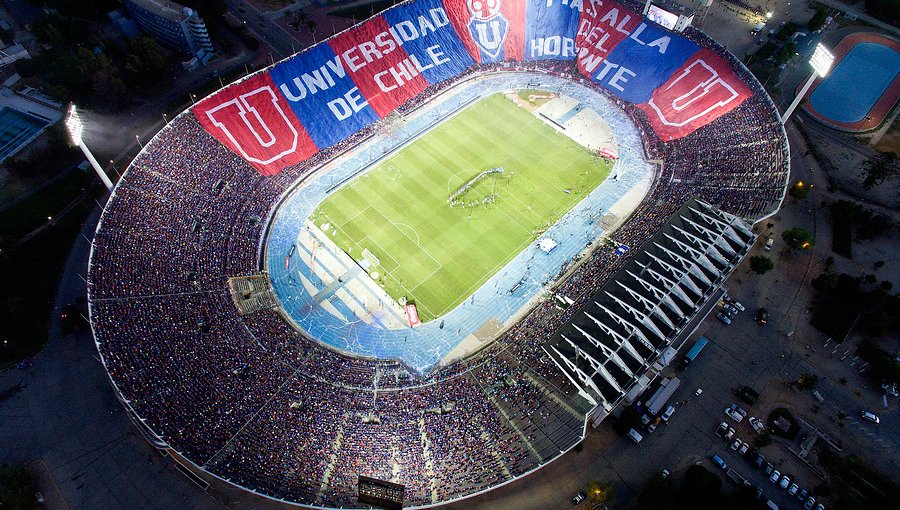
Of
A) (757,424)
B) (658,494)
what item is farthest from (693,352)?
(658,494)

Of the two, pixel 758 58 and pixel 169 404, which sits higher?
pixel 758 58

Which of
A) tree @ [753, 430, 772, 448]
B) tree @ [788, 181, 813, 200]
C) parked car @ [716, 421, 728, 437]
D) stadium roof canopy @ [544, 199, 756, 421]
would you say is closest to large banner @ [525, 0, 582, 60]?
stadium roof canopy @ [544, 199, 756, 421]

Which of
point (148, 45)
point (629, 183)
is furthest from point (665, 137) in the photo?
point (148, 45)

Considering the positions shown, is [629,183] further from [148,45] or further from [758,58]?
[148,45]

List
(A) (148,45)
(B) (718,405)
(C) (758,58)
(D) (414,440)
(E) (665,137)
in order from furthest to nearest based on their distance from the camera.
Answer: (C) (758,58), (A) (148,45), (E) (665,137), (B) (718,405), (D) (414,440)

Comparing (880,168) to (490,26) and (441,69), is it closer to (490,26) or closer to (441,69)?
(490,26)

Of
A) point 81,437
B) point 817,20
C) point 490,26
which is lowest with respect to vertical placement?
point 81,437

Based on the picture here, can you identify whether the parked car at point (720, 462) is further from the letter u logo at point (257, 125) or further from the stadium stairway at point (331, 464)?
the letter u logo at point (257, 125)

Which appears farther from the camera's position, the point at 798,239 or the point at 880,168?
the point at 880,168
